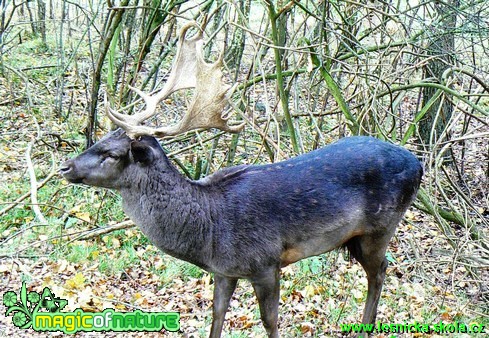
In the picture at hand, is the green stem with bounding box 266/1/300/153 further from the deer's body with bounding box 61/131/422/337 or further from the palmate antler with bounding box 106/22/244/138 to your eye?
the deer's body with bounding box 61/131/422/337

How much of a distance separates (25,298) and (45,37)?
361 inches

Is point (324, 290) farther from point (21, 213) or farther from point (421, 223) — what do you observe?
point (21, 213)

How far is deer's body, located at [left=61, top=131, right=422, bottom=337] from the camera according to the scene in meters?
4.52

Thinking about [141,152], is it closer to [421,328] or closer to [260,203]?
[260,203]

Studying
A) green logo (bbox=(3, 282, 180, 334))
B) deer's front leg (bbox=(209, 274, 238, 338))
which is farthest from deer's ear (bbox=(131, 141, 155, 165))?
green logo (bbox=(3, 282, 180, 334))

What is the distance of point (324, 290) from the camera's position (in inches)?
257

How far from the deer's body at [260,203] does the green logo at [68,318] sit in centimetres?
64

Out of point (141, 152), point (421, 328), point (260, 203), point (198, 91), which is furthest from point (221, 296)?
point (421, 328)

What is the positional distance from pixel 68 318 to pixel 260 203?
186 cm

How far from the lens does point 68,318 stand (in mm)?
5332

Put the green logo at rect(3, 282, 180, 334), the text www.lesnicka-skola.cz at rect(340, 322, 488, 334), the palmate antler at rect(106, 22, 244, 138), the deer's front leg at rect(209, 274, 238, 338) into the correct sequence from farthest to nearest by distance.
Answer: the text www.lesnicka-skola.cz at rect(340, 322, 488, 334) < the green logo at rect(3, 282, 180, 334) < the deer's front leg at rect(209, 274, 238, 338) < the palmate antler at rect(106, 22, 244, 138)

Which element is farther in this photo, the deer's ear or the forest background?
the forest background

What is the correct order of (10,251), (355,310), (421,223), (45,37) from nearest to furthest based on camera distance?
1. (355,310)
2. (10,251)
3. (421,223)
4. (45,37)

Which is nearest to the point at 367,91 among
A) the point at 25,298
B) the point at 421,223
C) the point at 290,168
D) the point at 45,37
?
the point at 421,223
